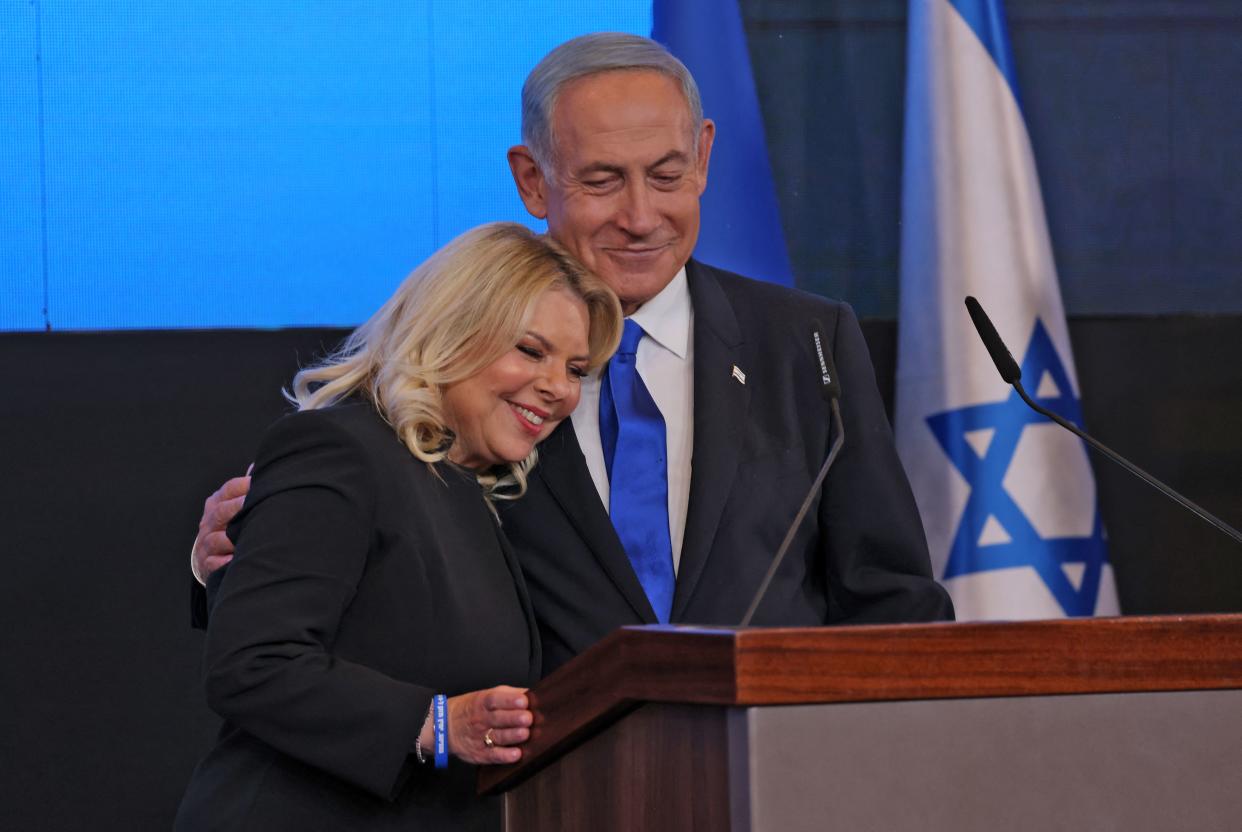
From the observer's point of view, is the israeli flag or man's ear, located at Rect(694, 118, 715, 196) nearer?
man's ear, located at Rect(694, 118, 715, 196)

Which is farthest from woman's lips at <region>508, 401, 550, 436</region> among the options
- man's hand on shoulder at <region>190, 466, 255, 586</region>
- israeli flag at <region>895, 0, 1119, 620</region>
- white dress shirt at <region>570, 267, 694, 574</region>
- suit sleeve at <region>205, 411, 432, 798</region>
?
israeli flag at <region>895, 0, 1119, 620</region>

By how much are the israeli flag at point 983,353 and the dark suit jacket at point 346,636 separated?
164cm

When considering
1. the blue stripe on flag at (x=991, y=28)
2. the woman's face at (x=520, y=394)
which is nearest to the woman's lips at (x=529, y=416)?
the woman's face at (x=520, y=394)

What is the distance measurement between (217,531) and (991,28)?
216 centimetres

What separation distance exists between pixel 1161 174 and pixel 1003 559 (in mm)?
1051

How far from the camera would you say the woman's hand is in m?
1.35

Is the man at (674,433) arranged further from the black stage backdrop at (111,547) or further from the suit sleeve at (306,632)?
the black stage backdrop at (111,547)

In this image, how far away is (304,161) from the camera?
321 centimetres

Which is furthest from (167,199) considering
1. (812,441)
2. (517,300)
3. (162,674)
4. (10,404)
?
(812,441)

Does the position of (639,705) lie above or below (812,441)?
below

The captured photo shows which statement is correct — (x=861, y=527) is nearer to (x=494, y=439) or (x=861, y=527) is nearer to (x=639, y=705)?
(x=494, y=439)

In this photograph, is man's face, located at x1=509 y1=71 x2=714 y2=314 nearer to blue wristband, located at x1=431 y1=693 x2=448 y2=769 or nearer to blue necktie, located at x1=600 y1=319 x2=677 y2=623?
blue necktie, located at x1=600 y1=319 x2=677 y2=623

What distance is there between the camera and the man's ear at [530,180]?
2.16 m

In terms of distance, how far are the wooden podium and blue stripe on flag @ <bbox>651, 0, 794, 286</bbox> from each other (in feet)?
6.98
